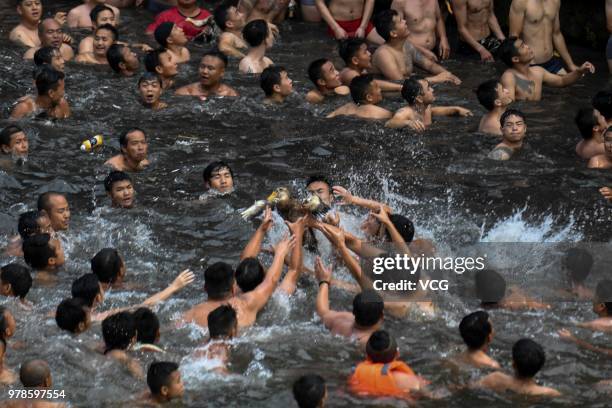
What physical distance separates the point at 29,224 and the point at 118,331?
2.00 metres

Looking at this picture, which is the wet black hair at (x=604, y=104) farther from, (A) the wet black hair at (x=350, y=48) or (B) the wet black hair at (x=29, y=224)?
(B) the wet black hair at (x=29, y=224)

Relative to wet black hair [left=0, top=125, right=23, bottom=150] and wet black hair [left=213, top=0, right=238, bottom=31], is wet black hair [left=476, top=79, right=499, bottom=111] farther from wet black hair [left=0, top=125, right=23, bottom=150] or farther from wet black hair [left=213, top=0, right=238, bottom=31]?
wet black hair [left=0, top=125, right=23, bottom=150]

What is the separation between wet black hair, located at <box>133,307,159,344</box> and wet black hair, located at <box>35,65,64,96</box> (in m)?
4.62

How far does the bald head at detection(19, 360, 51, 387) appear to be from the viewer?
320 inches

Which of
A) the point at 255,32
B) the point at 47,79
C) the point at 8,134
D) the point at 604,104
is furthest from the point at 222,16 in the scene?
the point at 604,104

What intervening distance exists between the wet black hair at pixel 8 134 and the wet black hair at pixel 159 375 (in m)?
4.53

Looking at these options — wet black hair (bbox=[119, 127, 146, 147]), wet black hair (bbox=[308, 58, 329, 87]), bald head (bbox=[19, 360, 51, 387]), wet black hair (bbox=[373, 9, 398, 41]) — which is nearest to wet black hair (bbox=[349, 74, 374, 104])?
wet black hair (bbox=[308, 58, 329, 87])

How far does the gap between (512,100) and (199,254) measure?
13.9 feet

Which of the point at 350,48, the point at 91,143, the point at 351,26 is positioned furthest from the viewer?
the point at 351,26

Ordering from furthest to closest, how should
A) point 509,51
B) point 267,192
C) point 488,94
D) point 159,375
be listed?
1. point 509,51
2. point 488,94
3. point 267,192
4. point 159,375

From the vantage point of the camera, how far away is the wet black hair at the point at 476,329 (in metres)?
8.64

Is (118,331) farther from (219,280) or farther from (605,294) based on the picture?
(605,294)

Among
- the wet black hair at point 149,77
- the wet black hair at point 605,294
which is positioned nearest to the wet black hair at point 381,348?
the wet black hair at point 605,294

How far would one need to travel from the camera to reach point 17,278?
9.54 metres
